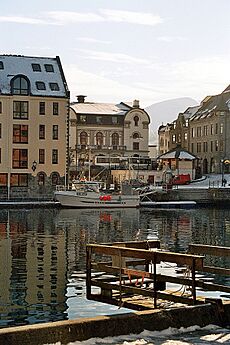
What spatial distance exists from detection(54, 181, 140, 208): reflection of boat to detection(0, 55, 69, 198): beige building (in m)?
4.46

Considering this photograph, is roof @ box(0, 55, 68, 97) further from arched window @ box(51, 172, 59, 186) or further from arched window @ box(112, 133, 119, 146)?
arched window @ box(112, 133, 119, 146)

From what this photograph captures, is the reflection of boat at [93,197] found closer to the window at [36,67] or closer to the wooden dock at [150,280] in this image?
the window at [36,67]

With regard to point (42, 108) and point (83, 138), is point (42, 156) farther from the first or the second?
point (83, 138)

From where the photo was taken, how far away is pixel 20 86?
9144cm

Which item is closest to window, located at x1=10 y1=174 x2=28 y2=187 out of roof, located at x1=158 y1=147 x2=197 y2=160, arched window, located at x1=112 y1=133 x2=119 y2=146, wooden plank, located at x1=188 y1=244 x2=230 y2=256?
roof, located at x1=158 y1=147 x2=197 y2=160

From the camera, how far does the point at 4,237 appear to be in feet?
143

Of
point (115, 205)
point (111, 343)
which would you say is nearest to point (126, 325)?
point (111, 343)

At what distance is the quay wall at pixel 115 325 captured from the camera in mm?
12423

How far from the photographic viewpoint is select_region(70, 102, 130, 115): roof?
120500mm

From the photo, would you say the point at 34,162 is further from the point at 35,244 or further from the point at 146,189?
the point at 35,244

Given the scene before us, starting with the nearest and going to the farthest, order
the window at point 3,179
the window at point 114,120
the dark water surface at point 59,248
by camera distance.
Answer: the dark water surface at point 59,248
the window at point 3,179
the window at point 114,120

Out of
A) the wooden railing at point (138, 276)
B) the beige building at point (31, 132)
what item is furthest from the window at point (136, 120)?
the wooden railing at point (138, 276)

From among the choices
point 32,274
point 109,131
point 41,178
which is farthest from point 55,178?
point 32,274

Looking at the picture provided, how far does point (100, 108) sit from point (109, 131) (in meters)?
5.75
